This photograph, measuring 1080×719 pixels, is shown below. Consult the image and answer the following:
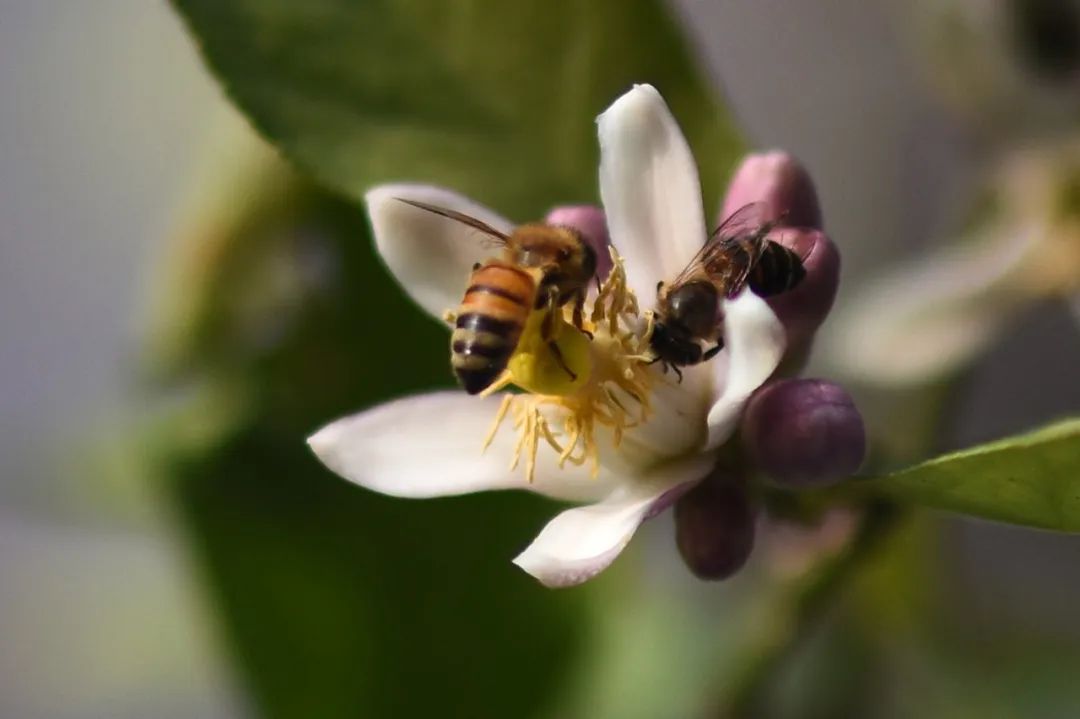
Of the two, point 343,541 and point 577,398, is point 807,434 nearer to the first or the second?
point 577,398

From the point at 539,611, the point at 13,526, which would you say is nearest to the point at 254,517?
the point at 539,611

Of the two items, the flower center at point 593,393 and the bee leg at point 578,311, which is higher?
the bee leg at point 578,311

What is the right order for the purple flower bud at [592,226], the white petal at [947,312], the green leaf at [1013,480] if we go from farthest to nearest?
the white petal at [947,312]
the purple flower bud at [592,226]
the green leaf at [1013,480]

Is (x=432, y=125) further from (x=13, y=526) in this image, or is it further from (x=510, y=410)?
(x=13, y=526)

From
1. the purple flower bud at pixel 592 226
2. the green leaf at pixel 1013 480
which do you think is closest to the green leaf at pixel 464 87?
the purple flower bud at pixel 592 226

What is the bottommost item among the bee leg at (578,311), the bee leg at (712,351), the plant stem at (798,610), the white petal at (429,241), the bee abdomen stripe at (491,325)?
the plant stem at (798,610)

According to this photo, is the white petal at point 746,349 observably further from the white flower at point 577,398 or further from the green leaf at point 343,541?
the green leaf at point 343,541

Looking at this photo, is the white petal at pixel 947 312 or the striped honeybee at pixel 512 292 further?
the white petal at pixel 947 312
